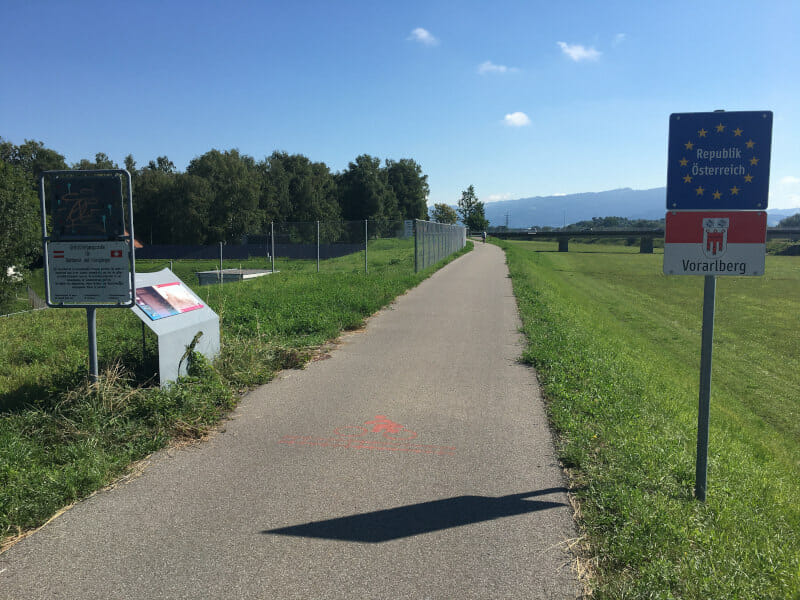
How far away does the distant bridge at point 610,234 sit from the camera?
92.7 meters

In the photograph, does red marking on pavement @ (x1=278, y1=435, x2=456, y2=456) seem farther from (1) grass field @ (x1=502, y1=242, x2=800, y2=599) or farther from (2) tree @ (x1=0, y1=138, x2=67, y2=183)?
(2) tree @ (x1=0, y1=138, x2=67, y2=183)

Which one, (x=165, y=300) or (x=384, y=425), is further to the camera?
(x=165, y=300)

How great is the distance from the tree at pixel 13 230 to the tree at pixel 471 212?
95.0m

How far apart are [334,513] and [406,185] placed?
95531mm

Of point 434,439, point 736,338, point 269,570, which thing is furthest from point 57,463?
point 736,338

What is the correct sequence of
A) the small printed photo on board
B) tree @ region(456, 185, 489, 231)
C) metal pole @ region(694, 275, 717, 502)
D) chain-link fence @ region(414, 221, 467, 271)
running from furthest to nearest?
tree @ region(456, 185, 489, 231), chain-link fence @ region(414, 221, 467, 271), the small printed photo on board, metal pole @ region(694, 275, 717, 502)

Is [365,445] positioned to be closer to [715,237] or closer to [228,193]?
[715,237]

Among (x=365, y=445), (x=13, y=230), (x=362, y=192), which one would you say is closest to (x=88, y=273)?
(x=365, y=445)

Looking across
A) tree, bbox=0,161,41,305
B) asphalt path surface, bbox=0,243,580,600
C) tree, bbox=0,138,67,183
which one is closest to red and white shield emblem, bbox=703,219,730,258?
asphalt path surface, bbox=0,243,580,600

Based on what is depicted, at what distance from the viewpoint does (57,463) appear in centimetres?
457

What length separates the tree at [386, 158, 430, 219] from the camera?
3777 inches

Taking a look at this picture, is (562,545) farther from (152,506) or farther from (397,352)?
(397,352)

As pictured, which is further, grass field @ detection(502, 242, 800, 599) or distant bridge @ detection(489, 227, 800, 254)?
distant bridge @ detection(489, 227, 800, 254)

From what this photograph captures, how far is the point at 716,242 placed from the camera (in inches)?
160
